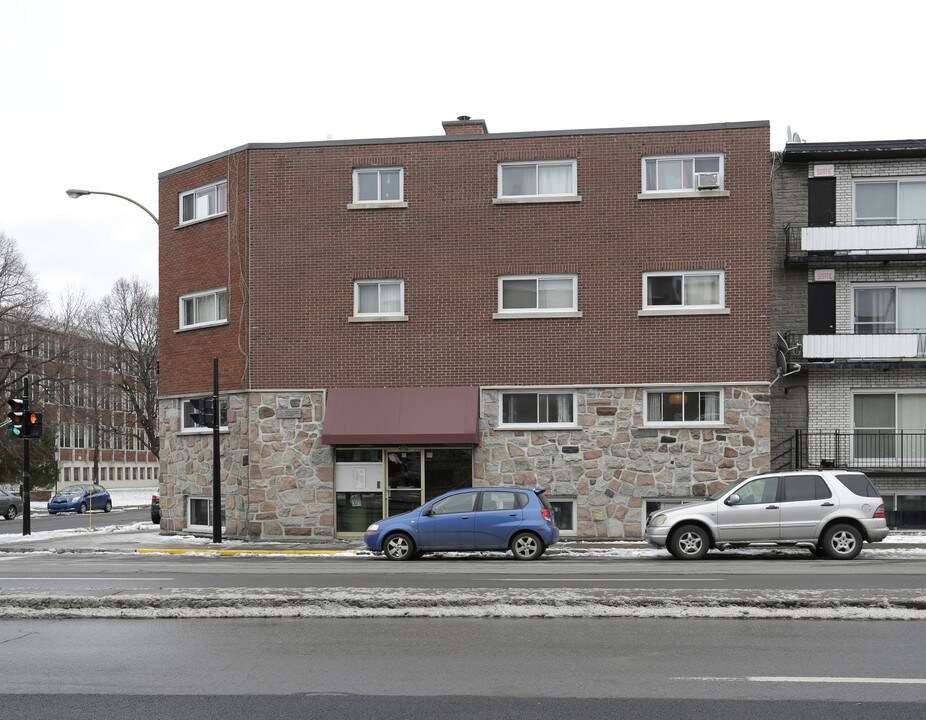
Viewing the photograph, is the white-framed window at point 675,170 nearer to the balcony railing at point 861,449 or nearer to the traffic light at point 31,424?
the balcony railing at point 861,449

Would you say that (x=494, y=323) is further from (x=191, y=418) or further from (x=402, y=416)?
(x=191, y=418)

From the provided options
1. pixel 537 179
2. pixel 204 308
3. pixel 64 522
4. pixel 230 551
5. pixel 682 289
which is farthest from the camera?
pixel 64 522

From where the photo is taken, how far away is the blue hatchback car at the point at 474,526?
2006 centimetres

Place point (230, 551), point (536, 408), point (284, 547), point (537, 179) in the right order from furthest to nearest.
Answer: point (537, 179), point (536, 408), point (284, 547), point (230, 551)

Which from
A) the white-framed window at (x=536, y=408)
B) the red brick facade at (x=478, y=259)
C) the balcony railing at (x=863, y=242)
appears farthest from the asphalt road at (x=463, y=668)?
the balcony railing at (x=863, y=242)

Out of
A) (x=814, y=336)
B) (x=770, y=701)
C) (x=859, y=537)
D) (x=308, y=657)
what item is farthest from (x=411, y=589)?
(x=814, y=336)

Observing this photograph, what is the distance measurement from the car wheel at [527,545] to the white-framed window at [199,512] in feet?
34.0

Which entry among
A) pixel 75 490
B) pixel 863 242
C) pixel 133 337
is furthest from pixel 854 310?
pixel 133 337

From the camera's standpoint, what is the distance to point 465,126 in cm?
2836

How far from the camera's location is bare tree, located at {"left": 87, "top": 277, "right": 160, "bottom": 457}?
260ft

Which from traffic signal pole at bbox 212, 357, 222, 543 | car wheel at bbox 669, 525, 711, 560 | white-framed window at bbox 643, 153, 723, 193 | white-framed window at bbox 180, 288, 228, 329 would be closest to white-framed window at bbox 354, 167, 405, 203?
white-framed window at bbox 180, 288, 228, 329

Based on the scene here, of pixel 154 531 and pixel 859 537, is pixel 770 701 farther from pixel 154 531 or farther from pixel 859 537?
pixel 154 531

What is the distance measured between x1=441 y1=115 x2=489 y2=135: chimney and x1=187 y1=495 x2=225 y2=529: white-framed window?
11327 mm

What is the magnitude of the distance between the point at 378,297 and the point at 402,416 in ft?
10.1
